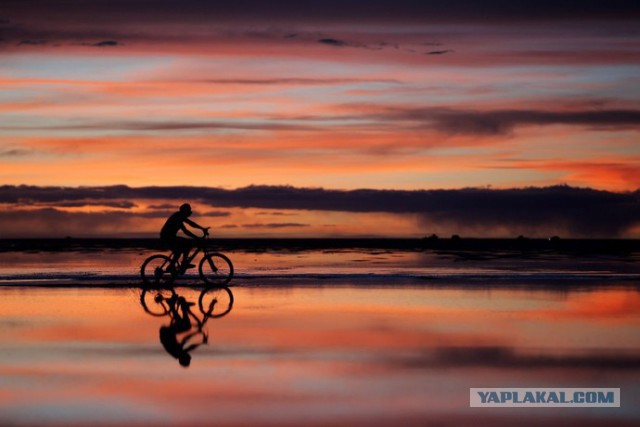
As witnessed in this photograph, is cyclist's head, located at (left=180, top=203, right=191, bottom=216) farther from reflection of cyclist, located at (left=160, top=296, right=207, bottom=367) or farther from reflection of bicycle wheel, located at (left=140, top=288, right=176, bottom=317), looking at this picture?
reflection of cyclist, located at (left=160, top=296, right=207, bottom=367)

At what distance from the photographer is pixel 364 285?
24844 millimetres

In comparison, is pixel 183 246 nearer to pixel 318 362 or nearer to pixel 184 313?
pixel 184 313

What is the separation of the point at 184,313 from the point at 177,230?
220 inches

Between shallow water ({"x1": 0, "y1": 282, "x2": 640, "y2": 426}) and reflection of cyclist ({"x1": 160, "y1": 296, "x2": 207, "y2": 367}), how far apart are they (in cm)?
14

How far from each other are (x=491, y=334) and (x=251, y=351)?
3742 millimetres

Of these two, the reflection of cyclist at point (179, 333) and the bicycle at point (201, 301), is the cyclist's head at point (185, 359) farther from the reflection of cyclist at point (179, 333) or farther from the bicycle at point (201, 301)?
the bicycle at point (201, 301)

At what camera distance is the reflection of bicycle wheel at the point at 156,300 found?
1817 cm

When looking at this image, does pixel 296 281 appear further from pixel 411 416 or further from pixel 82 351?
pixel 411 416

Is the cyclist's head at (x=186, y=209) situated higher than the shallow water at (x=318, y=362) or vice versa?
the cyclist's head at (x=186, y=209)

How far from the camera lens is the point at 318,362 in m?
11.6

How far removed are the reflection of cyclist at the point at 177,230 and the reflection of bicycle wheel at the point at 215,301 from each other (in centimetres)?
94

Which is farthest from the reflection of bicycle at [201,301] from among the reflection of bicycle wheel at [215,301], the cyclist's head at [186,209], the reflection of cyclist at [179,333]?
the cyclist's head at [186,209]

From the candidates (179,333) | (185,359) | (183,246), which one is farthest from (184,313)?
(185,359)

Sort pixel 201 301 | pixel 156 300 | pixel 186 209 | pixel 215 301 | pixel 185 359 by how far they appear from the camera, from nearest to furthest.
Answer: pixel 185 359 → pixel 215 301 → pixel 201 301 → pixel 156 300 → pixel 186 209
